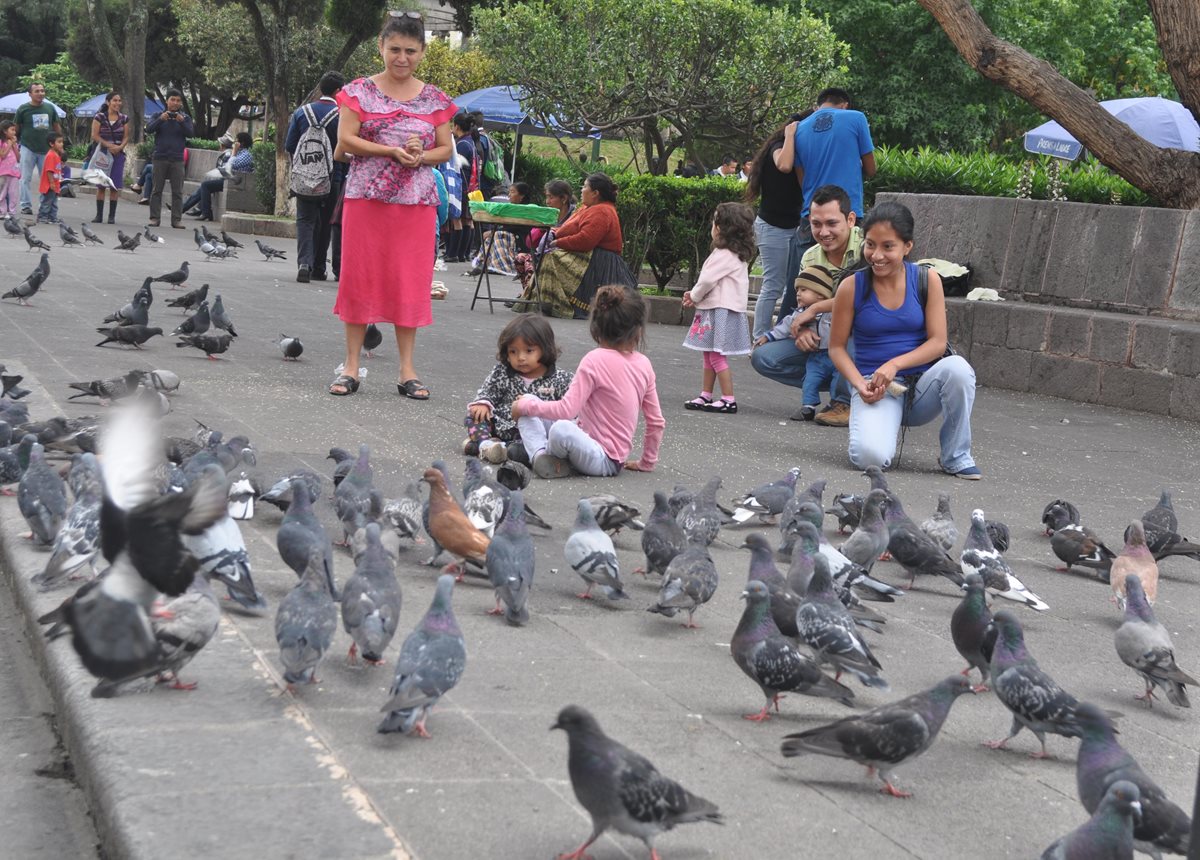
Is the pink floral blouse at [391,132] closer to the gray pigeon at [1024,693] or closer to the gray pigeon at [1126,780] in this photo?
the gray pigeon at [1024,693]

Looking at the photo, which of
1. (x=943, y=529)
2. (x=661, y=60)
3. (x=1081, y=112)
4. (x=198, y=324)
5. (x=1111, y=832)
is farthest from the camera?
(x=661, y=60)

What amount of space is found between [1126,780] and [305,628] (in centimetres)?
213

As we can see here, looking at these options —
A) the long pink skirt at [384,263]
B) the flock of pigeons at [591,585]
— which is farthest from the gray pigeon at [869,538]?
the long pink skirt at [384,263]

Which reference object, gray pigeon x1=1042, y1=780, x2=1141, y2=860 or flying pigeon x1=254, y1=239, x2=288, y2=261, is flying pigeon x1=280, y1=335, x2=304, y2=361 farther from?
flying pigeon x1=254, y1=239, x2=288, y2=261

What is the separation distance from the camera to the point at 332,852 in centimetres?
301

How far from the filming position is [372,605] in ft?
13.8

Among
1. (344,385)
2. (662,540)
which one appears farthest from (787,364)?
(662,540)

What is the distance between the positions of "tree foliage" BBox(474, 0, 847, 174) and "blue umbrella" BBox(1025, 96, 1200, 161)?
3552 millimetres

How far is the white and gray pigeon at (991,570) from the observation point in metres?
5.43

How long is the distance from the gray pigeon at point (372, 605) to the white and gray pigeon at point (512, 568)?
1.71 ft

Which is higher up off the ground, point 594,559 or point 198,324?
point 594,559

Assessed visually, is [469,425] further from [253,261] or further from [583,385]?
[253,261]

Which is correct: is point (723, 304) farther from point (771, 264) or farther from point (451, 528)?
point (451, 528)

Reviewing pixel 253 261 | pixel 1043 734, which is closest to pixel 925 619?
pixel 1043 734
